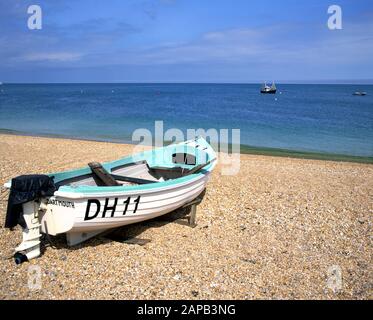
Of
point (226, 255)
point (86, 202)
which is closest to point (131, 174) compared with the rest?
point (86, 202)

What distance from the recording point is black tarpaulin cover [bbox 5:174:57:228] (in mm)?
5297

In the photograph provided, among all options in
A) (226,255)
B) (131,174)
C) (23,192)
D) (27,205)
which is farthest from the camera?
(131,174)

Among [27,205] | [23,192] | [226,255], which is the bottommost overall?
[226,255]

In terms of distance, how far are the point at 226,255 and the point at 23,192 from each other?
3753 mm

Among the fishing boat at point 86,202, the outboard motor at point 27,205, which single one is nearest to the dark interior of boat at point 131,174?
the fishing boat at point 86,202

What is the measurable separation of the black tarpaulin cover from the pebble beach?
0.97 meters

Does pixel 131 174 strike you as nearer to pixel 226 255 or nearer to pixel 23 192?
pixel 226 255

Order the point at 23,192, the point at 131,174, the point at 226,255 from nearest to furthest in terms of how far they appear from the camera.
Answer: the point at 23,192, the point at 226,255, the point at 131,174

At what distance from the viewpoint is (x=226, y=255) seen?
641 cm

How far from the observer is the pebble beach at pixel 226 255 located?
534 cm

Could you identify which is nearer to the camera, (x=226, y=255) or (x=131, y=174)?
(x=226, y=255)

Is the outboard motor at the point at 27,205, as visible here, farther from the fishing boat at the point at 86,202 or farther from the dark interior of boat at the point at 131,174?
the dark interior of boat at the point at 131,174

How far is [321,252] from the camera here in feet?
22.1
